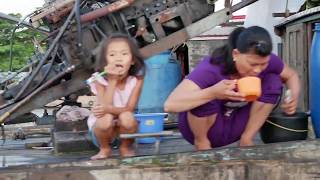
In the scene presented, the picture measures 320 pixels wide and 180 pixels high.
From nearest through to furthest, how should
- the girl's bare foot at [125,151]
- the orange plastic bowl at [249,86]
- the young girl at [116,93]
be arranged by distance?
1. the orange plastic bowl at [249,86]
2. the young girl at [116,93]
3. the girl's bare foot at [125,151]

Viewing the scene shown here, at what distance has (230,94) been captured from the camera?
11.0 feet

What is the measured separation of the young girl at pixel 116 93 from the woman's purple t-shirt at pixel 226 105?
374mm

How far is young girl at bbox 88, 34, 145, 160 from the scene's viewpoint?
3665 mm

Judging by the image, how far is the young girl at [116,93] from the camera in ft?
12.0

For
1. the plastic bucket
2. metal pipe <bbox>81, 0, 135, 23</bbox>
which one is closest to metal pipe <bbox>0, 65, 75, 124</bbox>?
metal pipe <bbox>81, 0, 135, 23</bbox>

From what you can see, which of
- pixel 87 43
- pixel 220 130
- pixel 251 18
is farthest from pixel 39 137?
pixel 251 18

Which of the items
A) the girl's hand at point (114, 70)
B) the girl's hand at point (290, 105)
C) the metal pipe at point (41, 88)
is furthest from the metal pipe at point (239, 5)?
the girl's hand at point (114, 70)

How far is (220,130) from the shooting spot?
366cm

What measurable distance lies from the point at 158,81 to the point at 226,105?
4007 millimetres

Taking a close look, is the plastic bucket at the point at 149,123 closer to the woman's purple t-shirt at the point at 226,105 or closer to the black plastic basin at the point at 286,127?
the woman's purple t-shirt at the point at 226,105

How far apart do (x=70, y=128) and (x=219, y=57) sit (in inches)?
68.7

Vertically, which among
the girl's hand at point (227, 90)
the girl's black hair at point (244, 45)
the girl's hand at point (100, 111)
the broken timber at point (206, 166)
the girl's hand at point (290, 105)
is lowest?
the broken timber at point (206, 166)

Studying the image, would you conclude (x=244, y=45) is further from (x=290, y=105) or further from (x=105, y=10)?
(x=105, y=10)

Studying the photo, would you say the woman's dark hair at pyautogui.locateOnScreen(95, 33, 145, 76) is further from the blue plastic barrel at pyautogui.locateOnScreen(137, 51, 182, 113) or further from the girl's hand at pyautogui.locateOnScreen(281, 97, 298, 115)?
the blue plastic barrel at pyautogui.locateOnScreen(137, 51, 182, 113)
